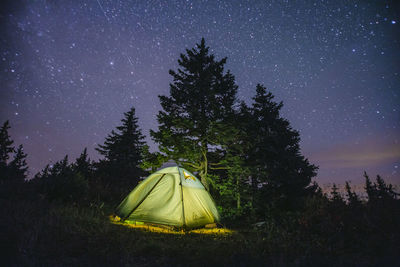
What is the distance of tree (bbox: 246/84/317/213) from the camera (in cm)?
1267

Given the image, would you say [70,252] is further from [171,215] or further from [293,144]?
[293,144]

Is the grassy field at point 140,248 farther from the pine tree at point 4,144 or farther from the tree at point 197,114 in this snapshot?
the pine tree at point 4,144

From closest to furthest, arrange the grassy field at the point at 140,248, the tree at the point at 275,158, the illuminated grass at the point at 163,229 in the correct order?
the grassy field at the point at 140,248, the illuminated grass at the point at 163,229, the tree at the point at 275,158

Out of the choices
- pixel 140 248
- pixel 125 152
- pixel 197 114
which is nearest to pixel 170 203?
pixel 140 248

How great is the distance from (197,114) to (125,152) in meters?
17.6

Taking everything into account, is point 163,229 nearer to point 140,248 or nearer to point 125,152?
point 140,248

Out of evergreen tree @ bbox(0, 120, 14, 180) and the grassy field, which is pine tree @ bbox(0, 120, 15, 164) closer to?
evergreen tree @ bbox(0, 120, 14, 180)

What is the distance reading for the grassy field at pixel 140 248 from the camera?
10.4ft

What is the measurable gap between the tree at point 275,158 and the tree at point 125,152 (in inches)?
569

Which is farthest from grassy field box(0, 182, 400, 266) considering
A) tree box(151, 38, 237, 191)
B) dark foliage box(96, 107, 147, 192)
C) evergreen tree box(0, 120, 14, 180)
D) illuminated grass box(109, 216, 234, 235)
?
evergreen tree box(0, 120, 14, 180)

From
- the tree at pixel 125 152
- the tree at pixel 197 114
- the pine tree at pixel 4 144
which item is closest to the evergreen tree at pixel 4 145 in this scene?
the pine tree at pixel 4 144

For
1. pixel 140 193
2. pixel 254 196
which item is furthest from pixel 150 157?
pixel 254 196

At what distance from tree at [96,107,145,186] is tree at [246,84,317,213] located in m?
14.5

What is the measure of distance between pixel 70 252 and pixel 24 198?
373cm
